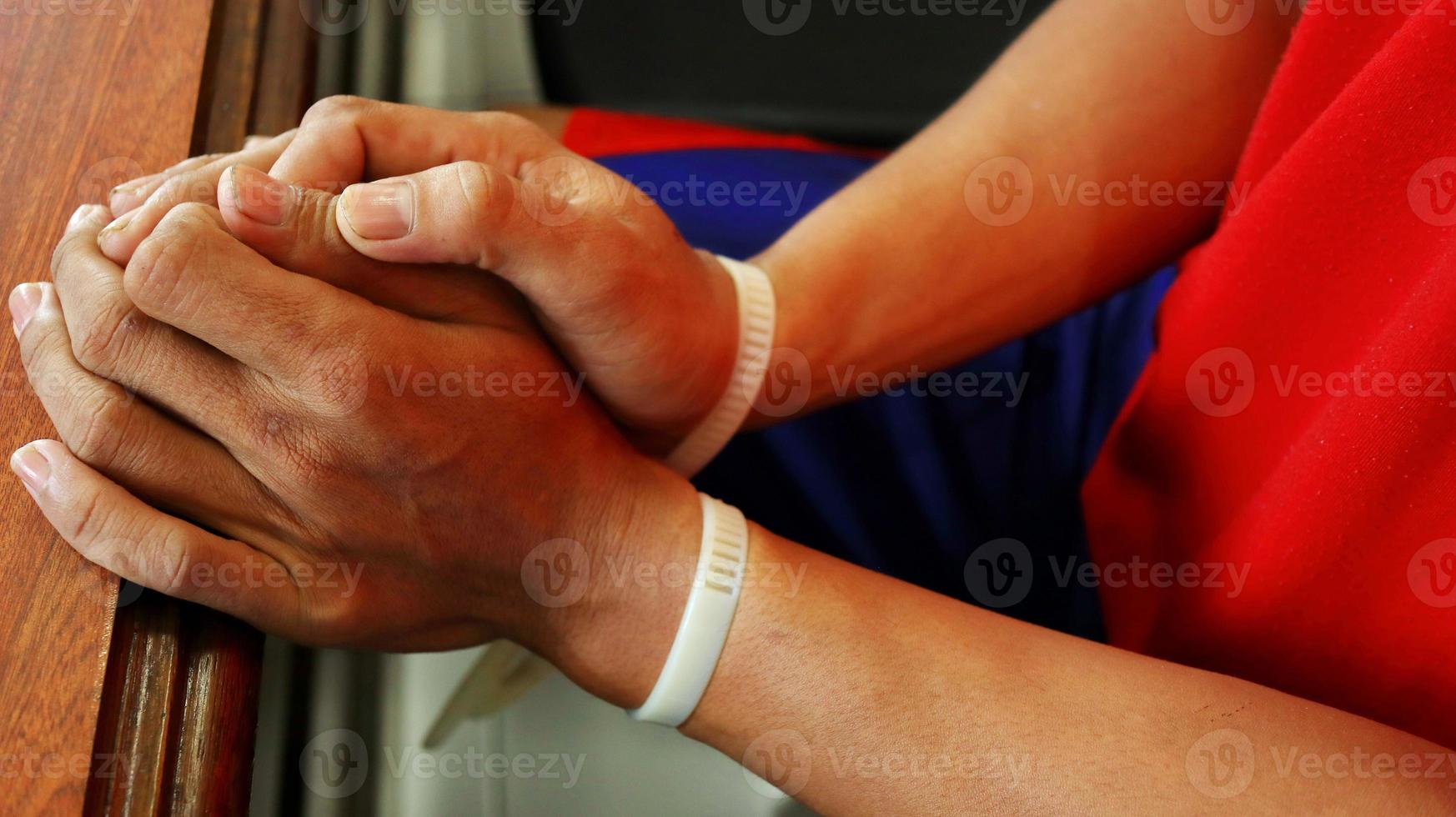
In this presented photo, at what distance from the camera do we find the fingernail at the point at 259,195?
0.44 m

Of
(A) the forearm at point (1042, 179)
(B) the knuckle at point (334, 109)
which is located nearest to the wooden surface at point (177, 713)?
(B) the knuckle at point (334, 109)

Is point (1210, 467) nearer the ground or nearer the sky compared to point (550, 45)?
nearer the ground

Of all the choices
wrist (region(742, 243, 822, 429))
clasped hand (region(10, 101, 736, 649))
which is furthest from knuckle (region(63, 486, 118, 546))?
wrist (region(742, 243, 822, 429))

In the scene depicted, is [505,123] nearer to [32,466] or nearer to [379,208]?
[379,208]

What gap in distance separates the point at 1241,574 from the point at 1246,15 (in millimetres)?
373

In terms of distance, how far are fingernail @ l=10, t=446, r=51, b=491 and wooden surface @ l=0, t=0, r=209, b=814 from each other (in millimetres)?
12

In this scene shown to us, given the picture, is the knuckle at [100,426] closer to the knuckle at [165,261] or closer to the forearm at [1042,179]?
the knuckle at [165,261]

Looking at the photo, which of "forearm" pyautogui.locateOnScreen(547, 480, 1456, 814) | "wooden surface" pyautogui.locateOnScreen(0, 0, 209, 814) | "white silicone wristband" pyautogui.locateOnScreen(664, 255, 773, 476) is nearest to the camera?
"wooden surface" pyautogui.locateOnScreen(0, 0, 209, 814)

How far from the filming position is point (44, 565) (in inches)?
16.8

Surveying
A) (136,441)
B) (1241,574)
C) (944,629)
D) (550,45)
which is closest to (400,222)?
(136,441)

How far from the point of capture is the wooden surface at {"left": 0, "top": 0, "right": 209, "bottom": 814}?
0.38 m

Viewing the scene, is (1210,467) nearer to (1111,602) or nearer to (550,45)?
(1111,602)

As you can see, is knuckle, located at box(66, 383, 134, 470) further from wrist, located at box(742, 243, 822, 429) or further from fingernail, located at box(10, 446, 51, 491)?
wrist, located at box(742, 243, 822, 429)

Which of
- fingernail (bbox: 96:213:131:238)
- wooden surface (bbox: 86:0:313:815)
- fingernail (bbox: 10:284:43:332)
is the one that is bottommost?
wooden surface (bbox: 86:0:313:815)
